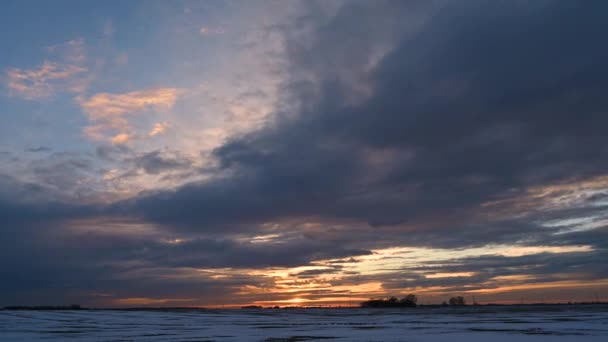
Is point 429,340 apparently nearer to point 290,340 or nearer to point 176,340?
point 290,340

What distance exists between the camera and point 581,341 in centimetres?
2570

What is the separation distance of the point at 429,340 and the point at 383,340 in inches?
100

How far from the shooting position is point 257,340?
2811cm

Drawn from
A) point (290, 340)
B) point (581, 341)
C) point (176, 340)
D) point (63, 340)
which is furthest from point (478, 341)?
point (63, 340)

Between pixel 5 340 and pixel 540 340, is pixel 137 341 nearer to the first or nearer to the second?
pixel 5 340

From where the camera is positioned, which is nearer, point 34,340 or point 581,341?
point 581,341

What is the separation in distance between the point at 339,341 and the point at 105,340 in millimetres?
12747

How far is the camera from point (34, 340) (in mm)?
28078

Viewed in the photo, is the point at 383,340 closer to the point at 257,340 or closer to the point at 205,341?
the point at 257,340

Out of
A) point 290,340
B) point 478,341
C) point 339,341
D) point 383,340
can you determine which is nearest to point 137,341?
point 290,340

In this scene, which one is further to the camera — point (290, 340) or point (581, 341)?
point (290, 340)

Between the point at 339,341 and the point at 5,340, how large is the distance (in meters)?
18.4

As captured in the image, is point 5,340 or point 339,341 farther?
point 5,340

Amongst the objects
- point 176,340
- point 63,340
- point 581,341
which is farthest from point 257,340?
point 581,341
